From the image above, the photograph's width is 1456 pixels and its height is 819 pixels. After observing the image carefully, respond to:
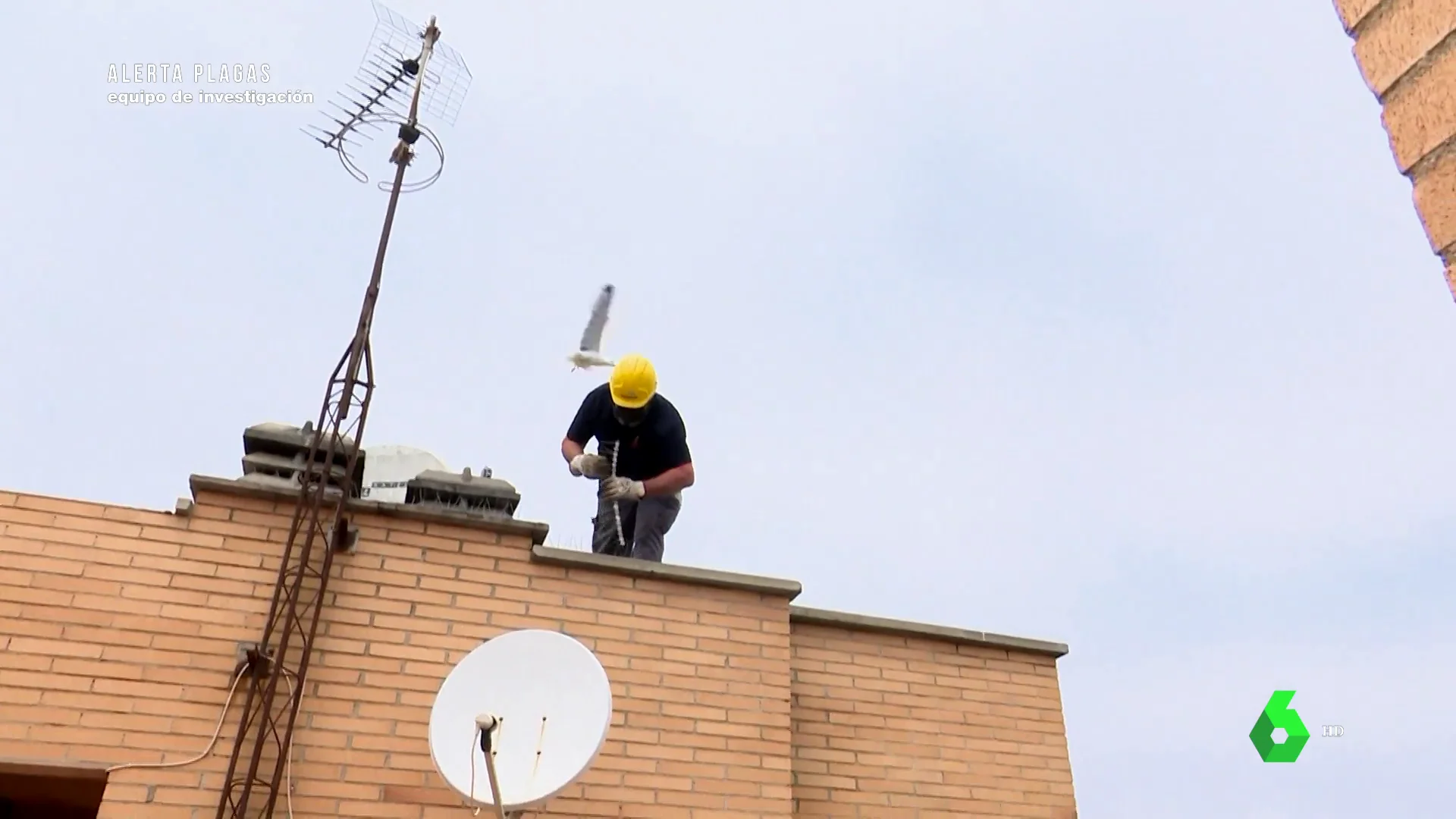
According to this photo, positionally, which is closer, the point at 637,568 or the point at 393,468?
the point at 637,568

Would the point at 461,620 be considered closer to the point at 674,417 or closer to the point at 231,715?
the point at 231,715

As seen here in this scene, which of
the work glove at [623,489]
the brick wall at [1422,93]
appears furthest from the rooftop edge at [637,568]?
the brick wall at [1422,93]

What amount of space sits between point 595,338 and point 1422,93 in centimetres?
563

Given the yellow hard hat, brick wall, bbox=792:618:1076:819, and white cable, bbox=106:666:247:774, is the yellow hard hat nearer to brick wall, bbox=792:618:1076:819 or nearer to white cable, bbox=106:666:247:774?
brick wall, bbox=792:618:1076:819

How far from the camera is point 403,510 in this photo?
562cm

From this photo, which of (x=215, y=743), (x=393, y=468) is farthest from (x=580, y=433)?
(x=215, y=743)

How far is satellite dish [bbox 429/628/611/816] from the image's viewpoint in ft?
14.0

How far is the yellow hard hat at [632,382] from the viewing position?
687 centimetres

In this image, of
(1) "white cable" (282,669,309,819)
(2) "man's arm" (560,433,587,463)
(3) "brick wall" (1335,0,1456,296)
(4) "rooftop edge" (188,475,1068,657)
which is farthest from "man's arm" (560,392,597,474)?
(3) "brick wall" (1335,0,1456,296)

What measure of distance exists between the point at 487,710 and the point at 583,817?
3.38ft

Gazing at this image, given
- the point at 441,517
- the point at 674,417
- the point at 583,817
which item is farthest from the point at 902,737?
the point at 441,517

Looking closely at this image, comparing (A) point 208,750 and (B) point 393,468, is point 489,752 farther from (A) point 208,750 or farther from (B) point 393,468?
(B) point 393,468

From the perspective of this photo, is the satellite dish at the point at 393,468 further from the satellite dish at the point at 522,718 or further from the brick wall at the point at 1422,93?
the brick wall at the point at 1422,93

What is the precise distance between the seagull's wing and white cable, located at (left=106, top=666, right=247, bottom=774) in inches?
119
